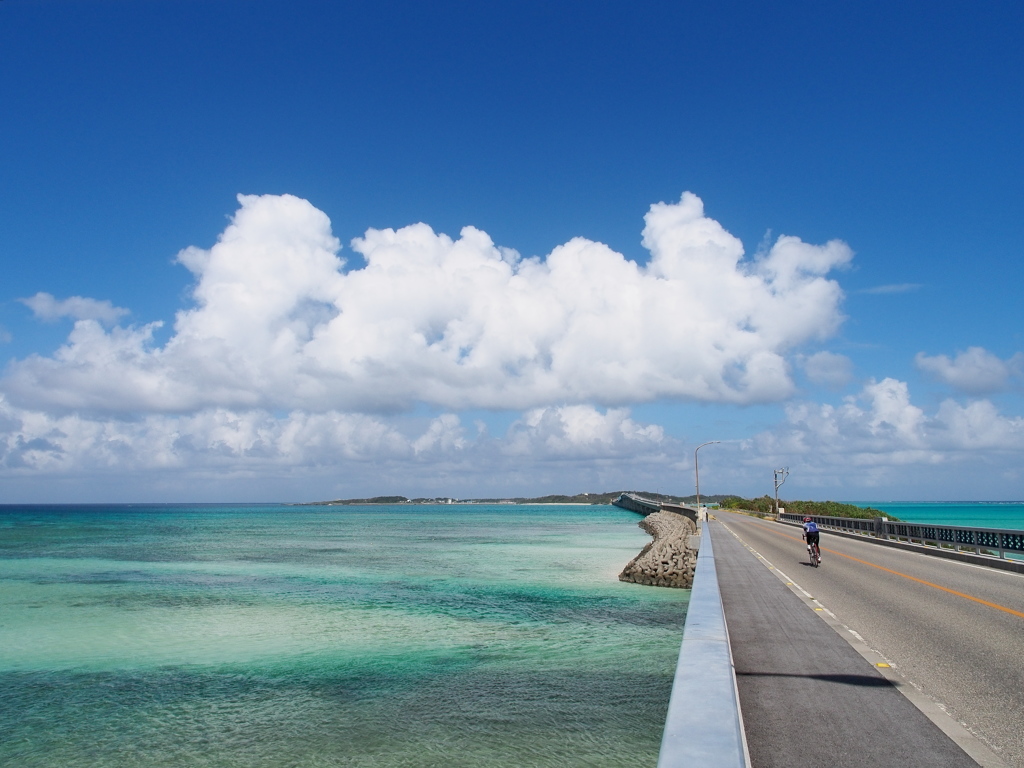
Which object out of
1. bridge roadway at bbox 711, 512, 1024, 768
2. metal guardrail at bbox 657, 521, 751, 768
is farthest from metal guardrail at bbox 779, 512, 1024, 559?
metal guardrail at bbox 657, 521, 751, 768

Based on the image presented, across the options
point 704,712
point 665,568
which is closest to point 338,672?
point 704,712

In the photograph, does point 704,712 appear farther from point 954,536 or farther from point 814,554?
point 954,536

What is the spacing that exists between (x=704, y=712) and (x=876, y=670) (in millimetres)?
4875

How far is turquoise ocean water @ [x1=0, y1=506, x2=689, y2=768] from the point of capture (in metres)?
9.19

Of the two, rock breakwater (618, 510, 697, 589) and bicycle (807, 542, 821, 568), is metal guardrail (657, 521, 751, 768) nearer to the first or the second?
bicycle (807, 542, 821, 568)

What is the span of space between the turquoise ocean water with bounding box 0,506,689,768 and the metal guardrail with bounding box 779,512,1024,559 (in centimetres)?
1015

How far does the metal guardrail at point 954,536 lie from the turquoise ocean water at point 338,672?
10149 mm

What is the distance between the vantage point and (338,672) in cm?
1291

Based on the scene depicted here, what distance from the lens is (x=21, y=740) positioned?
9.76 meters

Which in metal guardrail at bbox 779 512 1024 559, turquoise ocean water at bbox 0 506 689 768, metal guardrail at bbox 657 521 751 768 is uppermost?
metal guardrail at bbox 657 521 751 768

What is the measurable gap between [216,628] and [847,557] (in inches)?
838

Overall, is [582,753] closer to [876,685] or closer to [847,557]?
[876,685]

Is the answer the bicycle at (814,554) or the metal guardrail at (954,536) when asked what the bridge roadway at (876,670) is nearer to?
the bicycle at (814,554)

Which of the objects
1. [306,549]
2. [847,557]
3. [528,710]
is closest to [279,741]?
[528,710]
